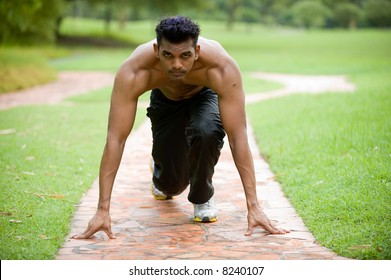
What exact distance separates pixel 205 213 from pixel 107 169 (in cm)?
92

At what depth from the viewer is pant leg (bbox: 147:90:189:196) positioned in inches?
187

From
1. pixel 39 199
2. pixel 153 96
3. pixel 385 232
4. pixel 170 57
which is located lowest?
pixel 39 199

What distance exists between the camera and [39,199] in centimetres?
518

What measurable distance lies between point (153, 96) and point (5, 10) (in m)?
13.9

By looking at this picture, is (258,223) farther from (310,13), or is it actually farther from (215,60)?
(310,13)

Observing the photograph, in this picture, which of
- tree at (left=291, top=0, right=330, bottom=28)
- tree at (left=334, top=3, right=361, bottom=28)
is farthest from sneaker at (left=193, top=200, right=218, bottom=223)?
tree at (left=291, top=0, right=330, bottom=28)

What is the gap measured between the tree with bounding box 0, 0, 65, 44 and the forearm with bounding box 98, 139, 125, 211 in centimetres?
1423

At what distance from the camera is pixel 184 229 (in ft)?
14.7

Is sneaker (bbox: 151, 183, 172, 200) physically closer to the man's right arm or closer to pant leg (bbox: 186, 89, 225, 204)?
pant leg (bbox: 186, 89, 225, 204)

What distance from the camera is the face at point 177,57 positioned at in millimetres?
3844

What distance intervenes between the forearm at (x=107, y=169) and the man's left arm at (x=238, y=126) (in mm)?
794
